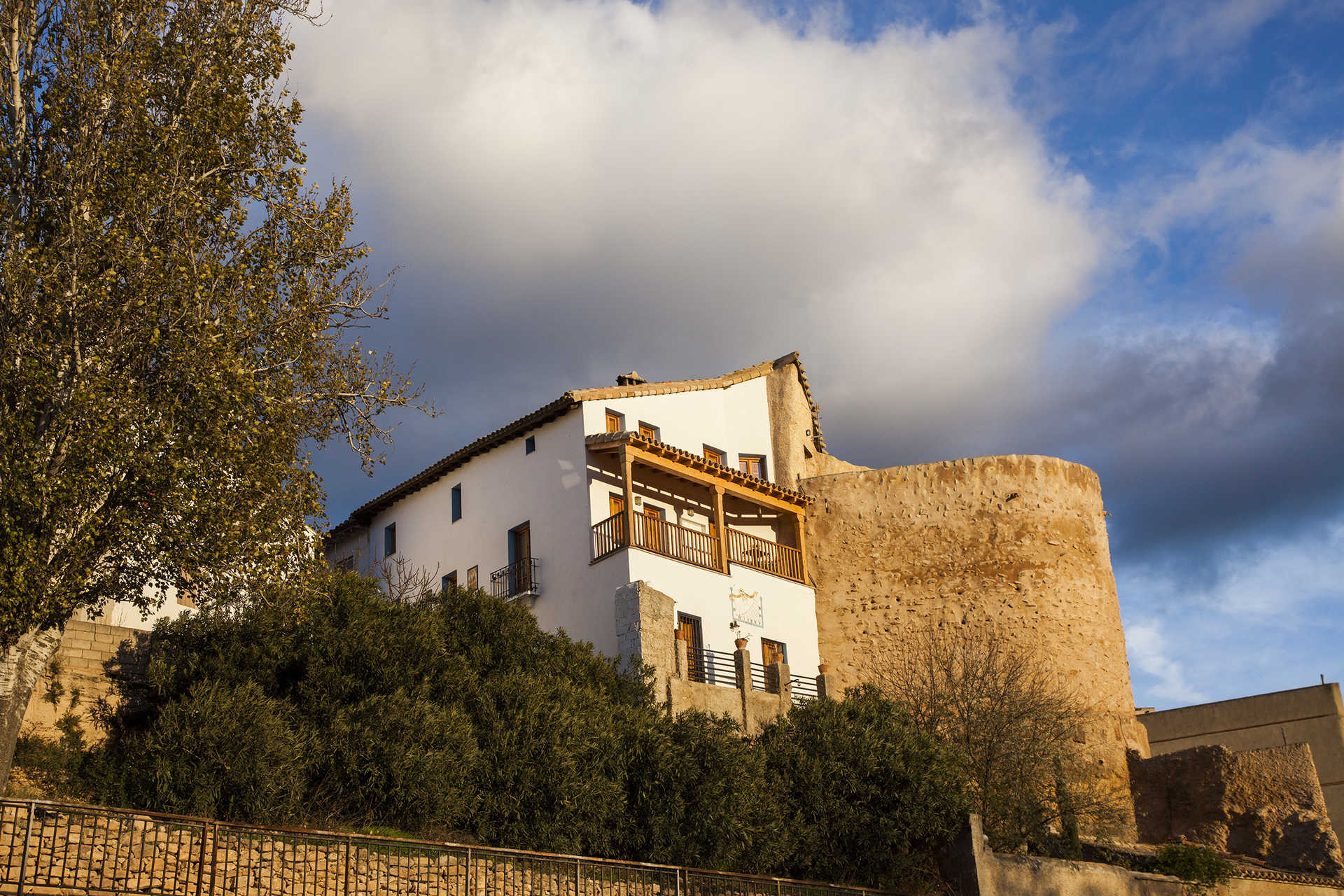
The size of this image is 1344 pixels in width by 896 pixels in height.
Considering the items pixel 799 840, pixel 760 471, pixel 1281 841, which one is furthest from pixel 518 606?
pixel 1281 841

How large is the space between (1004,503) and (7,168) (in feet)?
73.6

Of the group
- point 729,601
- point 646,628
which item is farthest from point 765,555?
point 646,628

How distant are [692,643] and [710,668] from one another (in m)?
0.66

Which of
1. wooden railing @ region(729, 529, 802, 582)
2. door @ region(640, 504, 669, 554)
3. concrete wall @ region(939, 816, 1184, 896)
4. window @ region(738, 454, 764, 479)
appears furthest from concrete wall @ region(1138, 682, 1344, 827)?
door @ region(640, 504, 669, 554)

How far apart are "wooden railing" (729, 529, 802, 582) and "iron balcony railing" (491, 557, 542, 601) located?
174 inches

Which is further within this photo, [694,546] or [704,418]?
[704,418]

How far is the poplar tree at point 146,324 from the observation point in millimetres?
13305

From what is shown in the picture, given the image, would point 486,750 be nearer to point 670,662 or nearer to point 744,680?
point 670,662

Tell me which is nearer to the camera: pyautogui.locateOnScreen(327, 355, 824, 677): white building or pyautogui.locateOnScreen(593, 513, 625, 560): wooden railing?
pyautogui.locateOnScreen(593, 513, 625, 560): wooden railing

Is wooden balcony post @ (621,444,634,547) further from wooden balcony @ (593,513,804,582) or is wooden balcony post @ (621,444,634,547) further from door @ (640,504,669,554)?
door @ (640,504,669,554)

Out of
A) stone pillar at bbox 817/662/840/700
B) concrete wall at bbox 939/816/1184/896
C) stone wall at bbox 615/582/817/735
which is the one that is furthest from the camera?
stone pillar at bbox 817/662/840/700

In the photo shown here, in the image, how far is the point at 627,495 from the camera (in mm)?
23922

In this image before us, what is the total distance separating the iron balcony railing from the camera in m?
26.1

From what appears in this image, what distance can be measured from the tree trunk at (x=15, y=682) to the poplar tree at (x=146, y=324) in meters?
0.02
